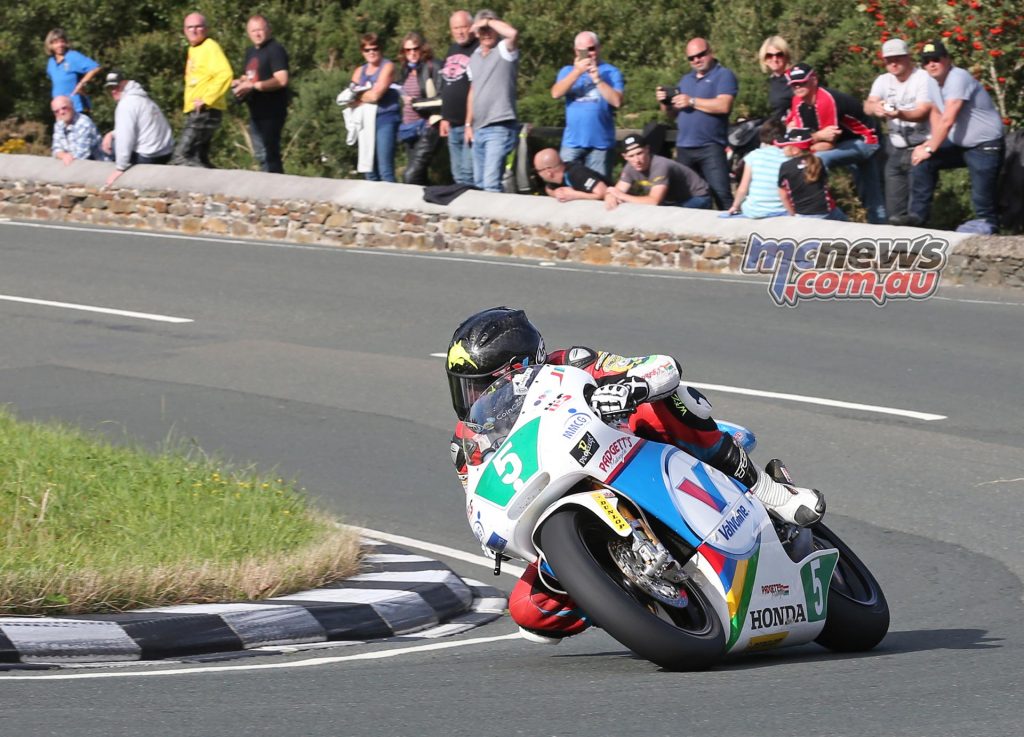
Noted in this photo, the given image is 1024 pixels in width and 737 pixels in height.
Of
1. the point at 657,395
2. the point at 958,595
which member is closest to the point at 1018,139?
the point at 958,595

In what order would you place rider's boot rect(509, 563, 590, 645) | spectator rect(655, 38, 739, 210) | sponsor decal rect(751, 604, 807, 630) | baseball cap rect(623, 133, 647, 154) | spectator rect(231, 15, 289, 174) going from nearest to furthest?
sponsor decal rect(751, 604, 807, 630), rider's boot rect(509, 563, 590, 645), spectator rect(655, 38, 739, 210), baseball cap rect(623, 133, 647, 154), spectator rect(231, 15, 289, 174)

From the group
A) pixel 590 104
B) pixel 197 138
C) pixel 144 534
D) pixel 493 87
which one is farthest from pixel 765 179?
pixel 144 534

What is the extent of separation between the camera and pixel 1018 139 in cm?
1544

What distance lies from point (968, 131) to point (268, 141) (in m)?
8.69

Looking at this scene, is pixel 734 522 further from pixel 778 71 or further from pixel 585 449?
pixel 778 71

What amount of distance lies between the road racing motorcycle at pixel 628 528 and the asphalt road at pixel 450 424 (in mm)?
195

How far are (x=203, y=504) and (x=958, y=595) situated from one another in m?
3.34

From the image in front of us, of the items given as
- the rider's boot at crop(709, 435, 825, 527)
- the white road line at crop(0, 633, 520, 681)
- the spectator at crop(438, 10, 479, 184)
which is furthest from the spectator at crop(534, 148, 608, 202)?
the rider's boot at crop(709, 435, 825, 527)

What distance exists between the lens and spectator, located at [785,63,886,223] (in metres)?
16.1

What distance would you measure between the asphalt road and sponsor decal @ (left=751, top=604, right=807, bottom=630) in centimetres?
16

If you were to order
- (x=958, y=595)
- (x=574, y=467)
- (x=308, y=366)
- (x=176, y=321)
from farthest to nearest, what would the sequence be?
1. (x=176, y=321)
2. (x=308, y=366)
3. (x=958, y=595)
4. (x=574, y=467)

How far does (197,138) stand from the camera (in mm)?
21406

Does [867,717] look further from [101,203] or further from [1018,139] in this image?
[101,203]

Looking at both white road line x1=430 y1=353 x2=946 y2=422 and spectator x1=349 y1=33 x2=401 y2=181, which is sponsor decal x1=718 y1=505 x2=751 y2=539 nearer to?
white road line x1=430 y1=353 x2=946 y2=422
